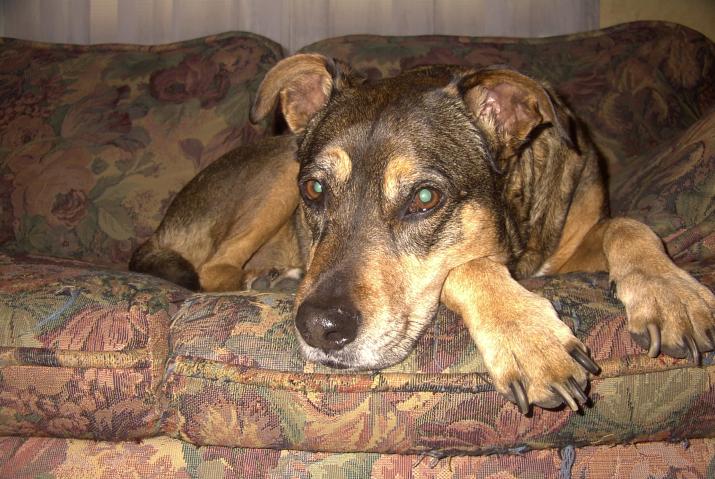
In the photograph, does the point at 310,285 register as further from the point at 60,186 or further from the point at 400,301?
the point at 60,186

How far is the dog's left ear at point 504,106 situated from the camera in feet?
6.63

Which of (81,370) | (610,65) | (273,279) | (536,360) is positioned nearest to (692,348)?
(536,360)

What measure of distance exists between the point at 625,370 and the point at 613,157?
2.27 meters

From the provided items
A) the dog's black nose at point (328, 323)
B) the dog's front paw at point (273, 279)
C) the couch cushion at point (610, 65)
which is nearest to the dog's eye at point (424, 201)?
the dog's black nose at point (328, 323)

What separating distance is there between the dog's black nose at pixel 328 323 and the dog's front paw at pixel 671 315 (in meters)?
0.81

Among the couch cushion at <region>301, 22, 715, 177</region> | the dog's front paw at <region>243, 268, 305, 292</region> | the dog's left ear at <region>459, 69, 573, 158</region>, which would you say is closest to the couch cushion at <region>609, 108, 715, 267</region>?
the dog's left ear at <region>459, 69, 573, 158</region>

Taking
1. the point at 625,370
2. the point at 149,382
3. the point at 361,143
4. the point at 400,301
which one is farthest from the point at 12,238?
the point at 625,370

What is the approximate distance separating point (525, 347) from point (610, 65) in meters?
2.89

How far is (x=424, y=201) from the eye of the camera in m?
2.00

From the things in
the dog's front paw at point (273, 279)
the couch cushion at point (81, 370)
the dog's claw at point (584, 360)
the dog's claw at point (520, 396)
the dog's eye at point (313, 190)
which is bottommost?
the dog's front paw at point (273, 279)

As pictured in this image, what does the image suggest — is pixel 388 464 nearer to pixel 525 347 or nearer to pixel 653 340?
pixel 525 347

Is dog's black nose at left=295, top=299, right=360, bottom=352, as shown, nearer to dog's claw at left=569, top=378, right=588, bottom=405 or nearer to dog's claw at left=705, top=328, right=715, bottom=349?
dog's claw at left=569, top=378, right=588, bottom=405

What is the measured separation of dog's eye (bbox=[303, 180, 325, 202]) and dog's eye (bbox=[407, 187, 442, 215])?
13.7 inches

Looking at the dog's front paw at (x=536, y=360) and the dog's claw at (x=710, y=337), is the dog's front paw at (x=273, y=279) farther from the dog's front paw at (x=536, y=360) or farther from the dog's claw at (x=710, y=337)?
the dog's claw at (x=710, y=337)
